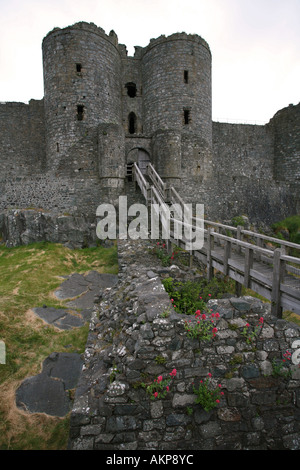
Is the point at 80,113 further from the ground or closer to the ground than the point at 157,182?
further from the ground

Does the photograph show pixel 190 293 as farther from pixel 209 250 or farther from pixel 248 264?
pixel 209 250

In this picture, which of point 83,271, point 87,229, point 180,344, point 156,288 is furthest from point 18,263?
point 180,344

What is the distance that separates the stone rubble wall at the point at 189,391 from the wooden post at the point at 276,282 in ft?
1.74

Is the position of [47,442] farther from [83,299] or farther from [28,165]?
[28,165]

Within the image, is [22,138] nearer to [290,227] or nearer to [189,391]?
[189,391]

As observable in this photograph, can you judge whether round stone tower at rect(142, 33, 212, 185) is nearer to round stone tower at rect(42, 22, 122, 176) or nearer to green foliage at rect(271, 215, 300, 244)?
round stone tower at rect(42, 22, 122, 176)

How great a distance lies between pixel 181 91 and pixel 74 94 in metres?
6.74

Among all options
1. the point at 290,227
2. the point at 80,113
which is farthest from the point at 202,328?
the point at 290,227

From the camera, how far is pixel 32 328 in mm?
7805

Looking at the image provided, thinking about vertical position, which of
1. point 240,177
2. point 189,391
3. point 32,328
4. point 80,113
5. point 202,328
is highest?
point 80,113

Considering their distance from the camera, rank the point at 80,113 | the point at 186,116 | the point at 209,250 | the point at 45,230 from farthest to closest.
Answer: the point at 186,116, the point at 80,113, the point at 45,230, the point at 209,250

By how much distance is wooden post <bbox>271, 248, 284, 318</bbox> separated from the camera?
550cm

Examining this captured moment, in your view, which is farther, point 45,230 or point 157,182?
point 157,182

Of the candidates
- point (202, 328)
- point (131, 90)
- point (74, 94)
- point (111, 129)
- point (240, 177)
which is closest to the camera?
point (202, 328)
